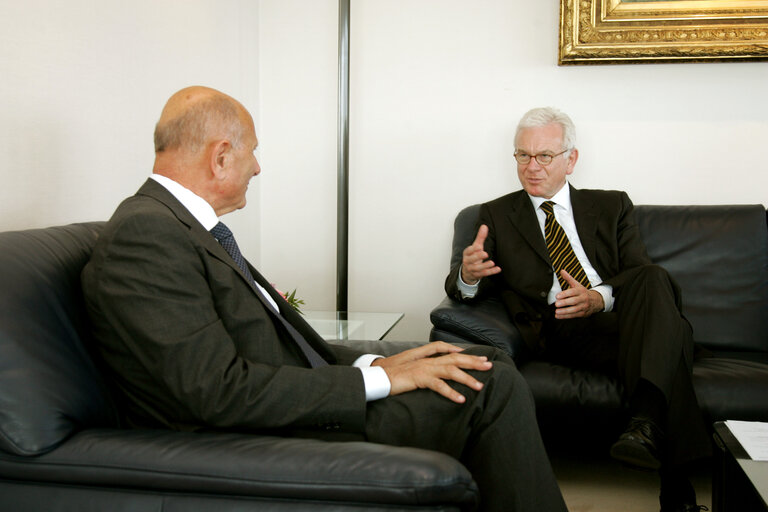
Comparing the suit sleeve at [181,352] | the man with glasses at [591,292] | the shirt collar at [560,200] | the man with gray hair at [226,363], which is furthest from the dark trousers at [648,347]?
the suit sleeve at [181,352]

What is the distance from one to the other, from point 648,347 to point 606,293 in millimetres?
439

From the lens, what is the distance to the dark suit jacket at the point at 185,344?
1300 mm

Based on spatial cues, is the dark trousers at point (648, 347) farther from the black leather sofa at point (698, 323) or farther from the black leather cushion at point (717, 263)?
the black leather cushion at point (717, 263)

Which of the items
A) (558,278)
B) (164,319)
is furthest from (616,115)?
(164,319)

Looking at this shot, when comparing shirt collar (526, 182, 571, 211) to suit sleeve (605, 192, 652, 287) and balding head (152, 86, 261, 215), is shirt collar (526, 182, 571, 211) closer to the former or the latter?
suit sleeve (605, 192, 652, 287)

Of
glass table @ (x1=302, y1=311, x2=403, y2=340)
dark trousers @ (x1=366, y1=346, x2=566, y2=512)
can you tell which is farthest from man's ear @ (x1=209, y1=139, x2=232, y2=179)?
glass table @ (x1=302, y1=311, x2=403, y2=340)

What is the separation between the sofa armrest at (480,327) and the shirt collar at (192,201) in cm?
109

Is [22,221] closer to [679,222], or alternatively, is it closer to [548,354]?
[548,354]

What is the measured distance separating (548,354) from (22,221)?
1699 millimetres

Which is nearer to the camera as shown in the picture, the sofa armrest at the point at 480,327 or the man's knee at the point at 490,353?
the man's knee at the point at 490,353

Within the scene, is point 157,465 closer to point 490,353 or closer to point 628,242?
point 490,353

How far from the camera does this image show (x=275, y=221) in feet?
12.2

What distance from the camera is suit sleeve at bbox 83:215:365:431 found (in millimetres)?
1298

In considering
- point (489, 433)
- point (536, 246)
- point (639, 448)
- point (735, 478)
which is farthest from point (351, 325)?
point (735, 478)
